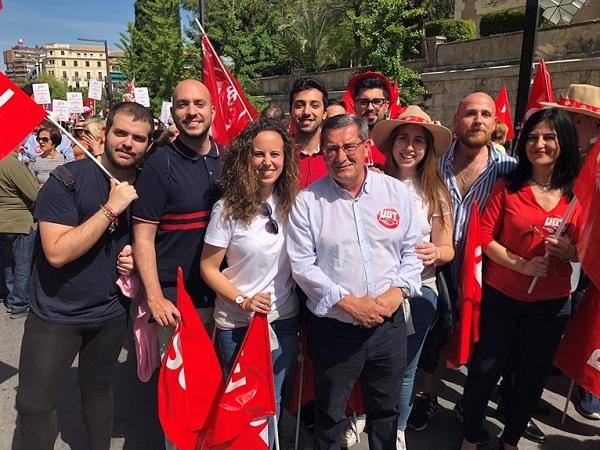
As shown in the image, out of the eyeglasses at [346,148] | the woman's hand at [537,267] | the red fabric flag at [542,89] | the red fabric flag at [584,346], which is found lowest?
the red fabric flag at [584,346]

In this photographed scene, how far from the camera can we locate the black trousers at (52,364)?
7.89ft

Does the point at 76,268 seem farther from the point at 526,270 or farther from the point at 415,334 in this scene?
the point at 526,270

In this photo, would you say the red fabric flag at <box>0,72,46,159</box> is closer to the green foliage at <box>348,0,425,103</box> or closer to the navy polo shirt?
the navy polo shirt

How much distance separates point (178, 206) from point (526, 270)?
6.25ft

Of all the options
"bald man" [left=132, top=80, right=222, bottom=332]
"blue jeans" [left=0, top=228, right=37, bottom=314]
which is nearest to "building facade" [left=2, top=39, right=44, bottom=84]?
"blue jeans" [left=0, top=228, right=37, bottom=314]

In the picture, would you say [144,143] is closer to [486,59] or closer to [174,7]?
[486,59]

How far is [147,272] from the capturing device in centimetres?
251

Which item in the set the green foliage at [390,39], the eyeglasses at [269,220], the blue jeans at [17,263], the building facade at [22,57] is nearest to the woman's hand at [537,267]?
the eyeglasses at [269,220]

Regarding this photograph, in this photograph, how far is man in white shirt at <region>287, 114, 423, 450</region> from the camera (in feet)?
7.87

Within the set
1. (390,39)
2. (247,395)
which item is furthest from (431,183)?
(390,39)

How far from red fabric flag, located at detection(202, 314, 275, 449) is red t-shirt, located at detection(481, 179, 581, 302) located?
141cm

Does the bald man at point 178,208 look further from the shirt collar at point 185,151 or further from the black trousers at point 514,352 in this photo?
the black trousers at point 514,352

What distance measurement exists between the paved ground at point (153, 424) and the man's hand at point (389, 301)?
1295 mm

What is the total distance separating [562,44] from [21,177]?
1161 centimetres
